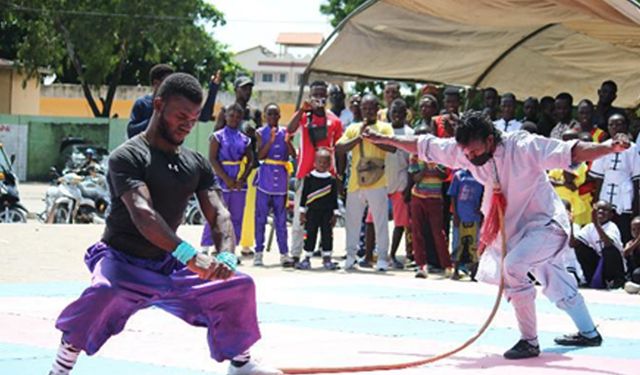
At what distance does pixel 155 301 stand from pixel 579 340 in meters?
3.77

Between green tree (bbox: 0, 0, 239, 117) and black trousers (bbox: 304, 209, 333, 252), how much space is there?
35.5m

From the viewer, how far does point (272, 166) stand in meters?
15.9

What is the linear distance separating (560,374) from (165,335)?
2942mm

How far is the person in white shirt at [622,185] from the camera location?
14055mm

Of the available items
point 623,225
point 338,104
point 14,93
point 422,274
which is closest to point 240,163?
point 338,104

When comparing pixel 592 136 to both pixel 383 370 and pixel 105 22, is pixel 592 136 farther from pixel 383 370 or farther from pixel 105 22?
pixel 105 22

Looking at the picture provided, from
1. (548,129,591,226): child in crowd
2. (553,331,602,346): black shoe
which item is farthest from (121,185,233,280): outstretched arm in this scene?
(548,129,591,226): child in crowd

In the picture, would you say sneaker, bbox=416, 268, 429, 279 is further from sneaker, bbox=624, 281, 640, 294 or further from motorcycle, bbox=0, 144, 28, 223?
motorcycle, bbox=0, 144, 28, 223

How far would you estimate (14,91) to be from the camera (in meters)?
53.8

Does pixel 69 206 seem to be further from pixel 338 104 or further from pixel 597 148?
pixel 597 148

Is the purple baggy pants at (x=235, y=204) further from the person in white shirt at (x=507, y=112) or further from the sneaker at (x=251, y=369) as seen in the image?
the sneaker at (x=251, y=369)

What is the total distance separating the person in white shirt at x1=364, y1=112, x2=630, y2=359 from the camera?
344 inches

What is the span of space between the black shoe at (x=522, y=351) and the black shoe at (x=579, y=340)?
0.67 meters

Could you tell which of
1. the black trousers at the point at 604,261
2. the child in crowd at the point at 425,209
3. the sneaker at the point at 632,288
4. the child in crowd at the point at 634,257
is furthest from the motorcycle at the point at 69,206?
the sneaker at the point at 632,288
